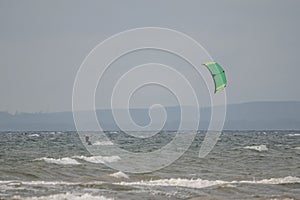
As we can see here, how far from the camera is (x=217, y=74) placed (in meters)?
32.8

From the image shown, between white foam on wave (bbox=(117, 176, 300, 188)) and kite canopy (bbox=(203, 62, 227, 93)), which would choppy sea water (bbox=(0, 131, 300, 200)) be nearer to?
white foam on wave (bbox=(117, 176, 300, 188))

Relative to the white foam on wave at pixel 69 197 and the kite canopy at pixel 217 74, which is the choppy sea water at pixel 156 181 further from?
the kite canopy at pixel 217 74

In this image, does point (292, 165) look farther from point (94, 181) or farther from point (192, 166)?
point (94, 181)

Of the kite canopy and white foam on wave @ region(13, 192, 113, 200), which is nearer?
white foam on wave @ region(13, 192, 113, 200)

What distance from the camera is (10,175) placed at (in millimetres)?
28188

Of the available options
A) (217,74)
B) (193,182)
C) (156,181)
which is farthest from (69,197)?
(217,74)

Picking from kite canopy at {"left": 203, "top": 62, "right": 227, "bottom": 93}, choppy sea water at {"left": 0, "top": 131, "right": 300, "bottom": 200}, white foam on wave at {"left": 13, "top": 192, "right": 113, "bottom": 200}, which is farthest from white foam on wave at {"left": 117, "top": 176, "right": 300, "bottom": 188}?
kite canopy at {"left": 203, "top": 62, "right": 227, "bottom": 93}

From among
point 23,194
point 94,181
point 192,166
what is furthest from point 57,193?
point 192,166

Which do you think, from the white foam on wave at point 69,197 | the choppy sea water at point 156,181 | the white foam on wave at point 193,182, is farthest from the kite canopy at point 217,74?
the white foam on wave at point 69,197

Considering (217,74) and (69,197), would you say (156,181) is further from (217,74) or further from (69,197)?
(217,74)

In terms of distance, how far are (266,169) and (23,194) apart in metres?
18.3

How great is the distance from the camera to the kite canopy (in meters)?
32.6

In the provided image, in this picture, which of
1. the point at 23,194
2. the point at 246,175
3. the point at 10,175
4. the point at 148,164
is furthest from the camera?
the point at 148,164

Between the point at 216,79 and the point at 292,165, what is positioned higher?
the point at 216,79
